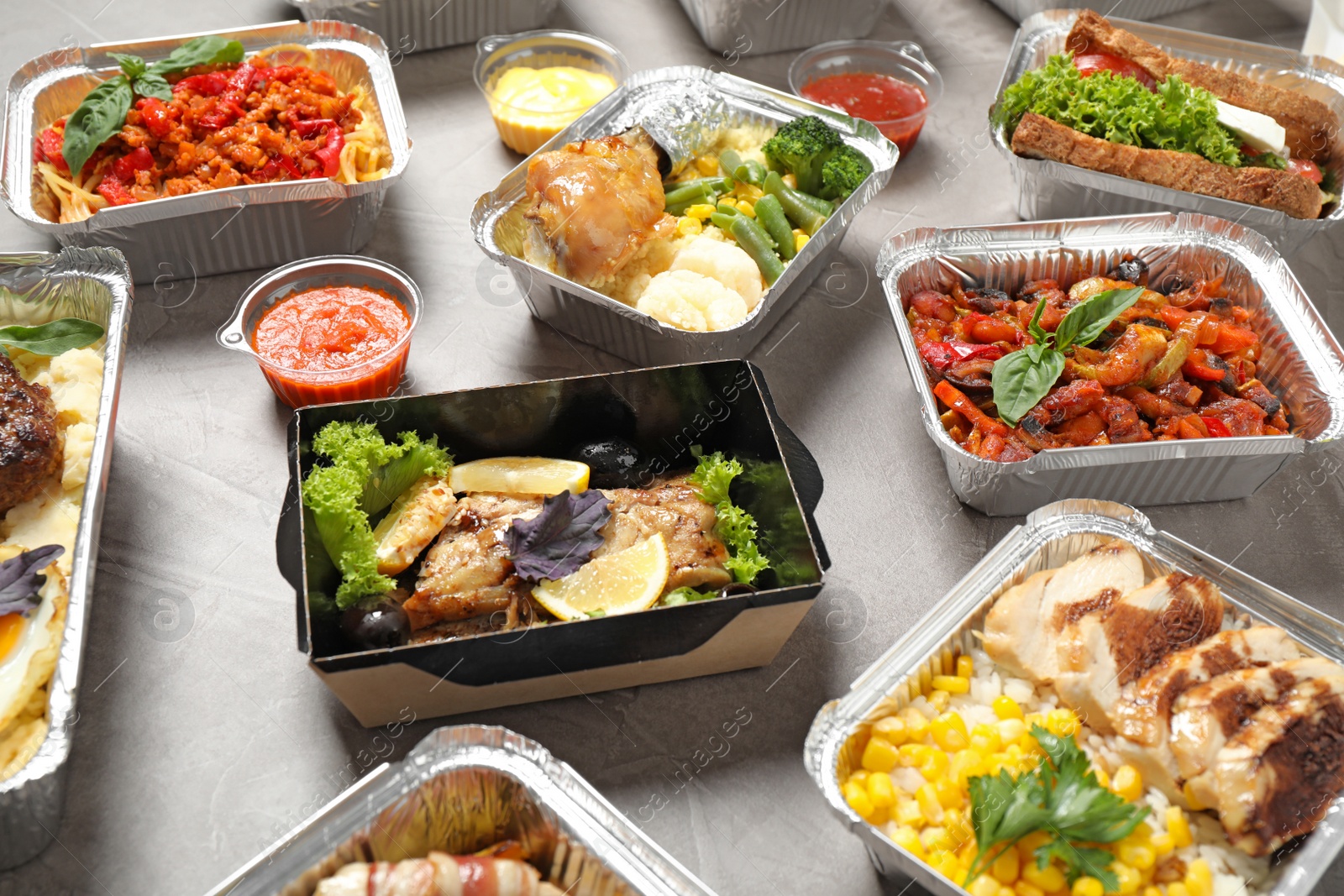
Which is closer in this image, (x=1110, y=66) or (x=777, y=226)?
(x=777, y=226)

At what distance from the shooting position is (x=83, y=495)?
112 inches

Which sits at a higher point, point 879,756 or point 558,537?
point 558,537

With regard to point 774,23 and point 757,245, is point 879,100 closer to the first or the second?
point 774,23

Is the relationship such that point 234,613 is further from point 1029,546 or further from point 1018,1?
point 1018,1

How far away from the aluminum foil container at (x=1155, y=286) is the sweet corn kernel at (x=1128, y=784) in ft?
3.17

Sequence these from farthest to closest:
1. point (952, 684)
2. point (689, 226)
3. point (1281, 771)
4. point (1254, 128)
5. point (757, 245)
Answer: point (1254, 128), point (689, 226), point (757, 245), point (952, 684), point (1281, 771)

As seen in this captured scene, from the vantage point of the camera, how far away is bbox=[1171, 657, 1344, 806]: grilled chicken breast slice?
2402mm

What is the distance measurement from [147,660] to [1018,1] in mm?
5247

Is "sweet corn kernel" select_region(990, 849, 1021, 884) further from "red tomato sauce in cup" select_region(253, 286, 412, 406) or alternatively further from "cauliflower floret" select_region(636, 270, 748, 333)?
"red tomato sauce in cup" select_region(253, 286, 412, 406)

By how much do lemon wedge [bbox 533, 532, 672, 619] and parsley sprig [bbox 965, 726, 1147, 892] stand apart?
97cm

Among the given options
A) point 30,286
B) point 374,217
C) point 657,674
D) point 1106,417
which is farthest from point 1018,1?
point 30,286

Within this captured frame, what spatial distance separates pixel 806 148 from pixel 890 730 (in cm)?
238

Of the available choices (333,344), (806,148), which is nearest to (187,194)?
(333,344)

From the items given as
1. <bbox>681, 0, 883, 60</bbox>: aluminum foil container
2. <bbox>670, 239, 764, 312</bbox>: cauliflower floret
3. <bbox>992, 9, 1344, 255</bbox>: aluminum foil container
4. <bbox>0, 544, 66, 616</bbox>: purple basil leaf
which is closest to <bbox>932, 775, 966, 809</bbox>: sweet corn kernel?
<bbox>670, 239, 764, 312</bbox>: cauliflower floret
